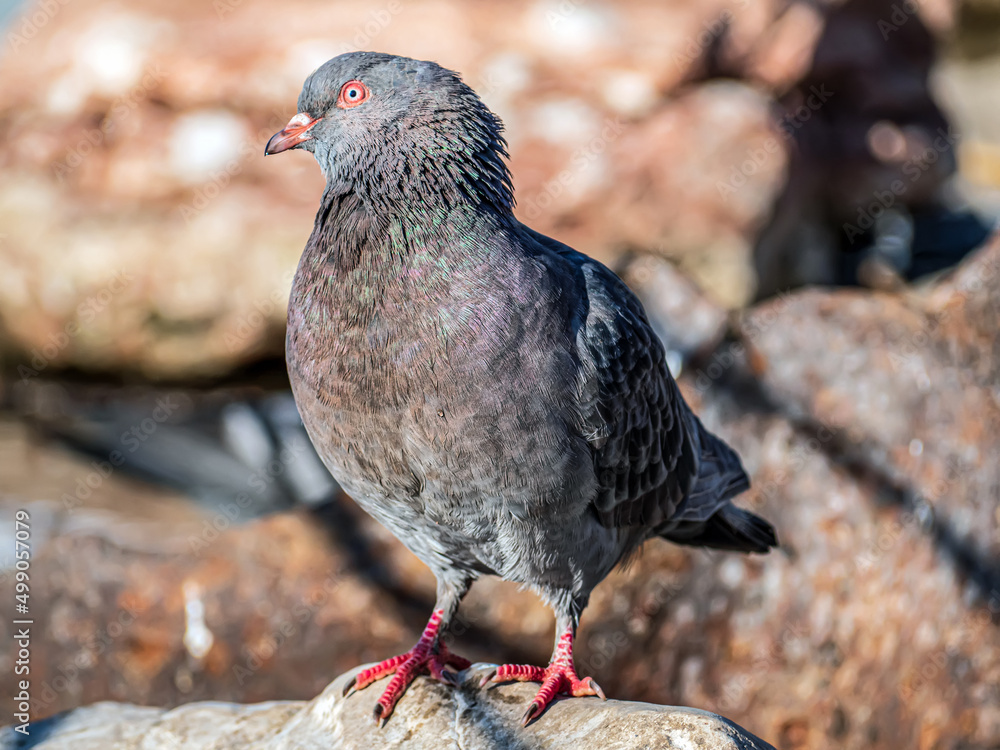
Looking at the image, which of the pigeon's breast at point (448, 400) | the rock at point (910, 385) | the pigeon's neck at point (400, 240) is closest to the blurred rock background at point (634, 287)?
the rock at point (910, 385)

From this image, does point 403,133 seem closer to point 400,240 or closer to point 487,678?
point 400,240

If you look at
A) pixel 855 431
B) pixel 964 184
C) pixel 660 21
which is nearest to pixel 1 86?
pixel 660 21

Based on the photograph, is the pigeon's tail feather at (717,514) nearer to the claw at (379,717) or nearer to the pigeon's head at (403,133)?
the claw at (379,717)

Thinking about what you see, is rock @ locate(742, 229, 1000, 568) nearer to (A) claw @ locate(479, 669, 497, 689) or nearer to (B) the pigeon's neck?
(A) claw @ locate(479, 669, 497, 689)

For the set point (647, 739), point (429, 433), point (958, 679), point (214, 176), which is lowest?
point (958, 679)

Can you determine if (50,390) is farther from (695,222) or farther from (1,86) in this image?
(695,222)

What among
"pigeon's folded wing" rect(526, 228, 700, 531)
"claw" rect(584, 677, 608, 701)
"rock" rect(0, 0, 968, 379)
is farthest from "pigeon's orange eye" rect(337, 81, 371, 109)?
"rock" rect(0, 0, 968, 379)

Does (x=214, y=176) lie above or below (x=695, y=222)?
above
